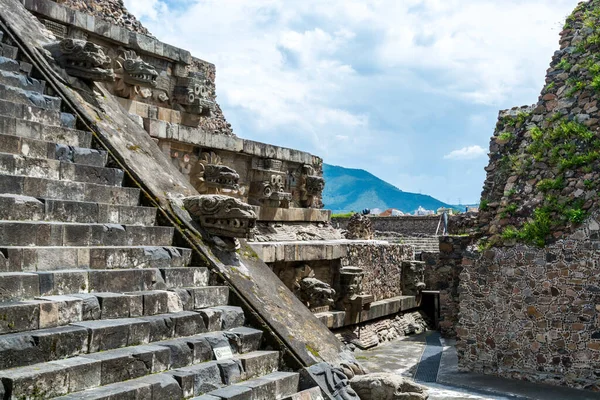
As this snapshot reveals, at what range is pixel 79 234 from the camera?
4840 millimetres

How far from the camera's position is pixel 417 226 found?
3162 centimetres

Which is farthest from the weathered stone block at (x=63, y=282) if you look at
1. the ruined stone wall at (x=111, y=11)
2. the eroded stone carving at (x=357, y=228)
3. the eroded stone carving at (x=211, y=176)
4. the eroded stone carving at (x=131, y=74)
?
the ruined stone wall at (x=111, y=11)

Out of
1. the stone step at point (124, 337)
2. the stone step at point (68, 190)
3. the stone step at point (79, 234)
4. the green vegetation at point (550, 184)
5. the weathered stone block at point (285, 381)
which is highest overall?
the green vegetation at point (550, 184)

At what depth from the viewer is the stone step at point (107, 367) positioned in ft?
11.2

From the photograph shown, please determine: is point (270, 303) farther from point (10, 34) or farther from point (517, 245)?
point (517, 245)

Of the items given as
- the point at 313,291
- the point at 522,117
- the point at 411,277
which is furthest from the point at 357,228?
the point at 313,291

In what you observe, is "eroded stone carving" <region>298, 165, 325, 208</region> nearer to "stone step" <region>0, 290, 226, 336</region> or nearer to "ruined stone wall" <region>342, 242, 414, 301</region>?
"ruined stone wall" <region>342, 242, 414, 301</region>

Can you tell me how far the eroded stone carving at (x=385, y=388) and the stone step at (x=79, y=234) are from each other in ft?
6.94

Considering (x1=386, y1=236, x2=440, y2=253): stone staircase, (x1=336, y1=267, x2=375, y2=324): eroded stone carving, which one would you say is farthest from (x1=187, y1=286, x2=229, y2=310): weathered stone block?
(x1=386, y1=236, x2=440, y2=253): stone staircase

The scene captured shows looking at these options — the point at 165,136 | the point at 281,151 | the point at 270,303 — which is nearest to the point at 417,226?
the point at 281,151

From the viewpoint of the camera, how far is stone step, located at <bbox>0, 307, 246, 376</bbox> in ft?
11.9

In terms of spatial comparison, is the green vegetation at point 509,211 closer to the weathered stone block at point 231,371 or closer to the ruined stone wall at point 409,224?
the weathered stone block at point 231,371

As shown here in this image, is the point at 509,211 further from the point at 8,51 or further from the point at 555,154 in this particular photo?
the point at 8,51

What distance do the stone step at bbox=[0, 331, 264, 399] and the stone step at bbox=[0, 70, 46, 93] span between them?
3.01 m
